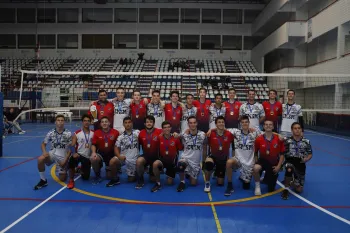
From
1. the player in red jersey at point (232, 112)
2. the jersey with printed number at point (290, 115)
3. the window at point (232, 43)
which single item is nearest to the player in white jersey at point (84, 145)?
the player in red jersey at point (232, 112)

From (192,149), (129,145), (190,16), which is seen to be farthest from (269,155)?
(190,16)

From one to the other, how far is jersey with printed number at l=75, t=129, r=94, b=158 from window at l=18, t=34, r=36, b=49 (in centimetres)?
2641

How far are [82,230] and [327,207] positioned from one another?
3722mm

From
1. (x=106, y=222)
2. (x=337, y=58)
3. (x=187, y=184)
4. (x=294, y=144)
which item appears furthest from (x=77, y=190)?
(x=337, y=58)

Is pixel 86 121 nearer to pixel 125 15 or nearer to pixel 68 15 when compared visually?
pixel 125 15

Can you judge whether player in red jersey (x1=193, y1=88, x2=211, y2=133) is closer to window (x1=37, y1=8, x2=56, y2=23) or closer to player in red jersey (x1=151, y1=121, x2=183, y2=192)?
player in red jersey (x1=151, y1=121, x2=183, y2=192)

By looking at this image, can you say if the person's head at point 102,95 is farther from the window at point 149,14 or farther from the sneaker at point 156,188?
the window at point 149,14

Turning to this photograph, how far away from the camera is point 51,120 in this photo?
2098 cm

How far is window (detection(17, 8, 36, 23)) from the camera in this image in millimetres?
28859

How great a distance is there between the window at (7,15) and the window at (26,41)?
1.70 m

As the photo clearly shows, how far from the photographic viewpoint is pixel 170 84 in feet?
75.6

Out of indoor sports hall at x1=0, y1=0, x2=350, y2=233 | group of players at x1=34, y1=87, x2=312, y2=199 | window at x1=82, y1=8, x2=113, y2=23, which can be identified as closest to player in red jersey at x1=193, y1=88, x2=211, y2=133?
indoor sports hall at x1=0, y1=0, x2=350, y2=233

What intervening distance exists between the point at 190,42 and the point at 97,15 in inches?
362

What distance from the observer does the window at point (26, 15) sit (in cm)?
2886
